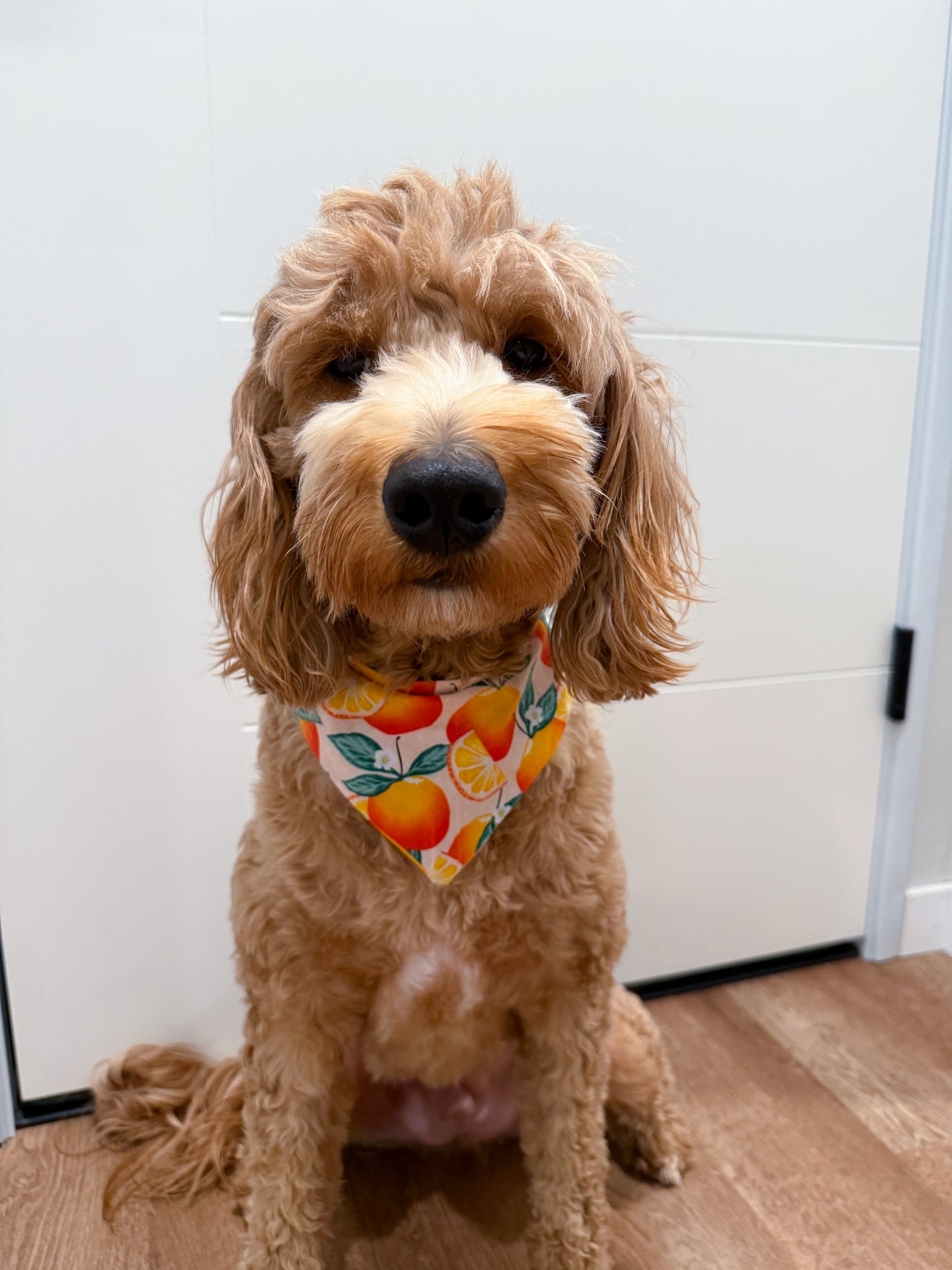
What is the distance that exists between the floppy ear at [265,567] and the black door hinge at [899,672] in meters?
1.23

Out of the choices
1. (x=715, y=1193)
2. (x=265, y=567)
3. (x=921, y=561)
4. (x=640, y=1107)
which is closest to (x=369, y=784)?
(x=265, y=567)

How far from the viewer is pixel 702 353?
1.46 meters

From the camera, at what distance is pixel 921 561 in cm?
164

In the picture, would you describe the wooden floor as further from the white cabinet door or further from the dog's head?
the dog's head

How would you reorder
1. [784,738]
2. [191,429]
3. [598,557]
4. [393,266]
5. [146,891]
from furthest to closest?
[784,738] < [146,891] < [191,429] < [598,557] < [393,266]

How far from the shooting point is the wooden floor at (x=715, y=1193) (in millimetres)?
1164

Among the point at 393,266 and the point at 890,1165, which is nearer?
the point at 393,266

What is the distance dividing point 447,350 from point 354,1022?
79cm

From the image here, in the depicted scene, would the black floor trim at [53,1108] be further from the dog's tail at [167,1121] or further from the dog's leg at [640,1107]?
the dog's leg at [640,1107]

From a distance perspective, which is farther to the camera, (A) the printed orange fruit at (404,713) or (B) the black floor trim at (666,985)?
(B) the black floor trim at (666,985)

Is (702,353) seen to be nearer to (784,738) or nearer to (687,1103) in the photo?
(784,738)

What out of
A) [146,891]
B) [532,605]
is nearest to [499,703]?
[532,605]

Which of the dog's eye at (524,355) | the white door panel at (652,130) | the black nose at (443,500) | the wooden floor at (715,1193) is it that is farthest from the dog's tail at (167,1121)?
the white door panel at (652,130)

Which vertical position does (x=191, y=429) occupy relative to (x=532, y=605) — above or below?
above
